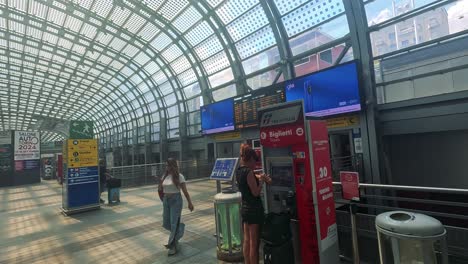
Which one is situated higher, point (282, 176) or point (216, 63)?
point (216, 63)

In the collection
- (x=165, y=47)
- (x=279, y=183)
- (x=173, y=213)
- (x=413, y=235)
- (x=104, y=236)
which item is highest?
(x=165, y=47)

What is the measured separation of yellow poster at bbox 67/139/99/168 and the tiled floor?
147 cm

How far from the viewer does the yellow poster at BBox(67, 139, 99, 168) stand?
24.5ft

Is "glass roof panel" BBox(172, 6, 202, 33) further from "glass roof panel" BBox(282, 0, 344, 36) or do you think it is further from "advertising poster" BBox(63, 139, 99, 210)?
"advertising poster" BBox(63, 139, 99, 210)

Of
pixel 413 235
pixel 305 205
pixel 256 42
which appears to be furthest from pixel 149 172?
pixel 413 235

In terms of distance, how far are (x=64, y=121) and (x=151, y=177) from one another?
34.8 metres

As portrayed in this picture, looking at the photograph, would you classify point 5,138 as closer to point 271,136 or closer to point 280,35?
point 280,35

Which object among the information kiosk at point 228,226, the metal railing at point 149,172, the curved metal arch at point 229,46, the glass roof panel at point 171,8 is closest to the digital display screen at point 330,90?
the information kiosk at point 228,226

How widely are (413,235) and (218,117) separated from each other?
1045 centimetres

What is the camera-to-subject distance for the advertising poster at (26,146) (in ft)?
58.4

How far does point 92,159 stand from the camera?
7844mm

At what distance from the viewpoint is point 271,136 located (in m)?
3.21

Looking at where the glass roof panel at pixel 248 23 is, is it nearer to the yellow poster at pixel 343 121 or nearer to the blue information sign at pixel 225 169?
the yellow poster at pixel 343 121

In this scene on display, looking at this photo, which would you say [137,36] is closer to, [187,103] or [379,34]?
[187,103]
